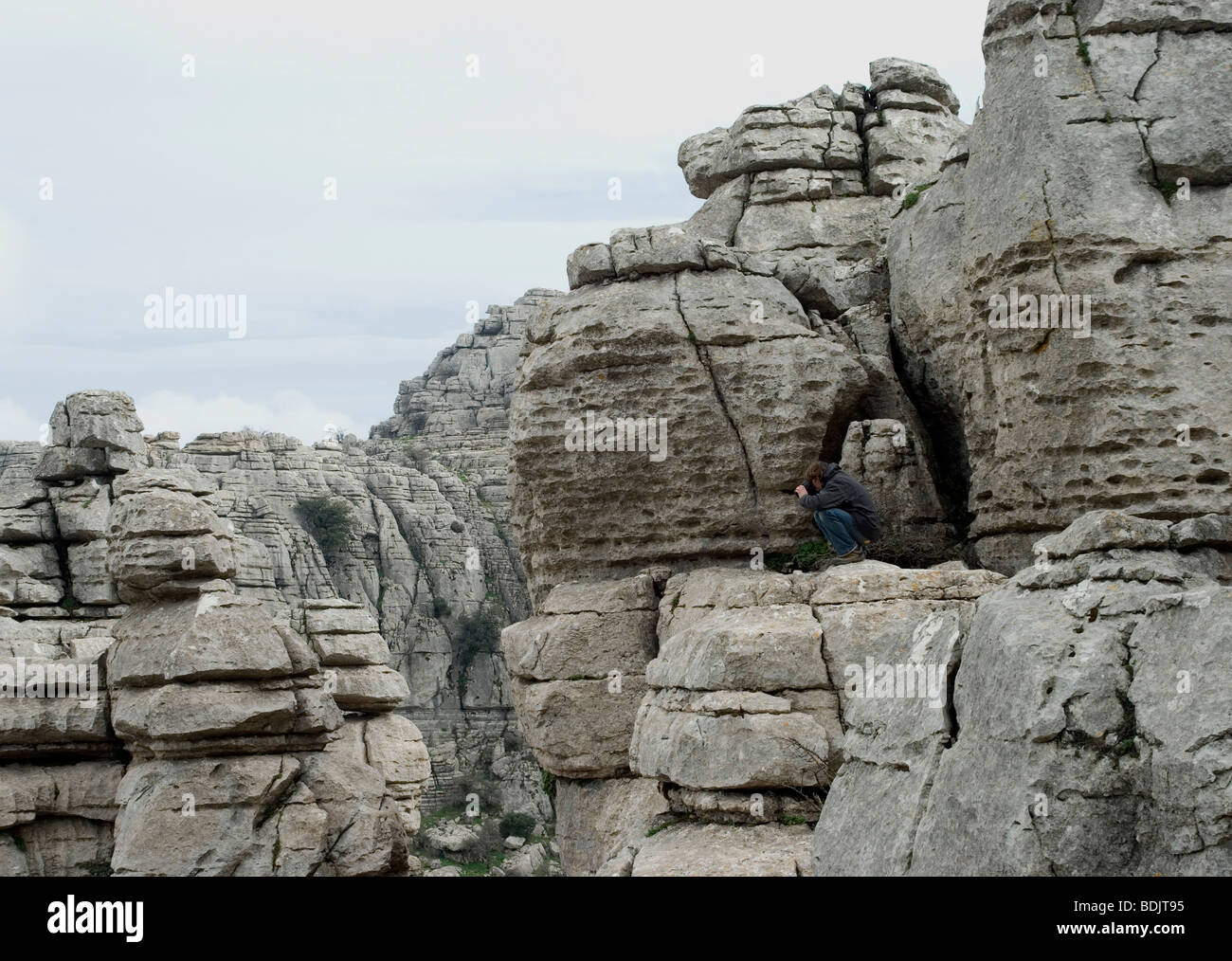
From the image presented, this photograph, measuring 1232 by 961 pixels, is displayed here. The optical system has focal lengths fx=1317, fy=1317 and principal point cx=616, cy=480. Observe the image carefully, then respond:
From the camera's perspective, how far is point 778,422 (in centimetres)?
1386

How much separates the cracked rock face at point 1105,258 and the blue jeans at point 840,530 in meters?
1.41

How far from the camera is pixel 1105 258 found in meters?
11.1

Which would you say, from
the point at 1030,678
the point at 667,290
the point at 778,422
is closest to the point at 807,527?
the point at 778,422

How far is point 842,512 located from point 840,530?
188 millimetres

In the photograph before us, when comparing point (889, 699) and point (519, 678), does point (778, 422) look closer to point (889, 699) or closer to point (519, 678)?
point (519, 678)

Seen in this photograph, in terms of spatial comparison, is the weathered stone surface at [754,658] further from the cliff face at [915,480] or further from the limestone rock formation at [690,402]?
the limestone rock formation at [690,402]

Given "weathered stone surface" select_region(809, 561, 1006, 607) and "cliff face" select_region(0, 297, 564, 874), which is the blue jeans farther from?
"cliff face" select_region(0, 297, 564, 874)

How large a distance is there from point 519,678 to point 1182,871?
9888 millimetres

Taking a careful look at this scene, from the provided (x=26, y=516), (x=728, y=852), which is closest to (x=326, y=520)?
(x=26, y=516)

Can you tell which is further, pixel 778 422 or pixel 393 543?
pixel 393 543

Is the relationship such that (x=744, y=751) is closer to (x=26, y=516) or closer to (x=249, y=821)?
(x=249, y=821)

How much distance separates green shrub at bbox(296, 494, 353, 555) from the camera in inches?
2301
